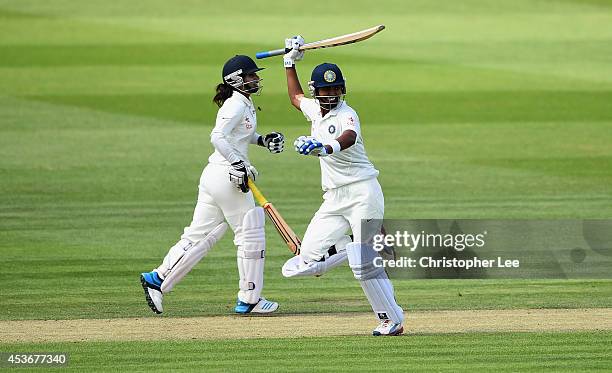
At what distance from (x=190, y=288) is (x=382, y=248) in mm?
2950

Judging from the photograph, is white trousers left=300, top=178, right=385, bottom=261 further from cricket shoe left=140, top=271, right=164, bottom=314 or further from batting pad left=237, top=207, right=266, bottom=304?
cricket shoe left=140, top=271, right=164, bottom=314

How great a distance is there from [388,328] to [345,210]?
86 cm

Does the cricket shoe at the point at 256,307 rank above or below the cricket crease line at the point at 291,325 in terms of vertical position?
below

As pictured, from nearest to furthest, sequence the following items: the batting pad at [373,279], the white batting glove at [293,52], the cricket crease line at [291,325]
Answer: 1. the batting pad at [373,279]
2. the cricket crease line at [291,325]
3. the white batting glove at [293,52]

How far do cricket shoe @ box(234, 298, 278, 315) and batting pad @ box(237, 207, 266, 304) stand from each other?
3 cm

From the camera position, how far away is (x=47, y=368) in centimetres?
841

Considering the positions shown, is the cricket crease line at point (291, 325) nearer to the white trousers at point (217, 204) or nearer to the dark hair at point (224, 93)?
the white trousers at point (217, 204)

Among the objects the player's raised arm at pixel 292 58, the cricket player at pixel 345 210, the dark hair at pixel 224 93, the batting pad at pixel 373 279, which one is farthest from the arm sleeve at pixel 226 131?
the batting pad at pixel 373 279

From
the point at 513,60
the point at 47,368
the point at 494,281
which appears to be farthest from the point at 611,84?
the point at 47,368

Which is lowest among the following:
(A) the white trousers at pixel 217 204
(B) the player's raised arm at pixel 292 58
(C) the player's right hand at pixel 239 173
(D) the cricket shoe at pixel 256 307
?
(D) the cricket shoe at pixel 256 307

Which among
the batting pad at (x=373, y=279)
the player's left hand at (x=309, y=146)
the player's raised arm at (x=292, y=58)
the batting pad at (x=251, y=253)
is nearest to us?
the player's left hand at (x=309, y=146)

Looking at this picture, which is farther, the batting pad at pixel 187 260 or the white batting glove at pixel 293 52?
the batting pad at pixel 187 260

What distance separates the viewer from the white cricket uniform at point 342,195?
929 centimetres

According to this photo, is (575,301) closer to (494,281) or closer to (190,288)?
(494,281)
